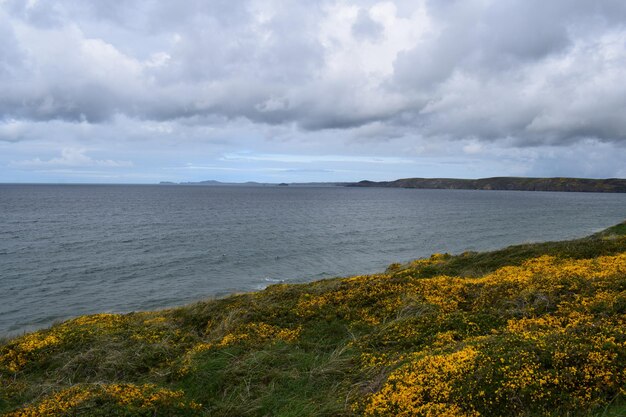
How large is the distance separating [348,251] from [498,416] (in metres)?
42.3

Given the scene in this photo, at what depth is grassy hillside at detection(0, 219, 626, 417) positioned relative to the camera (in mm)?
8141

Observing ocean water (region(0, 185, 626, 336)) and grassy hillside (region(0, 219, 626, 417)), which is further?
ocean water (region(0, 185, 626, 336))

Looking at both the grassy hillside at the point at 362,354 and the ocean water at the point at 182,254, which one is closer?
the grassy hillside at the point at 362,354

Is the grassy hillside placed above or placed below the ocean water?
above

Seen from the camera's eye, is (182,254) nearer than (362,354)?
No

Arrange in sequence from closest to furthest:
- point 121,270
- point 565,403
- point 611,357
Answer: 1. point 565,403
2. point 611,357
3. point 121,270

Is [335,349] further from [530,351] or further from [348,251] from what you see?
[348,251]

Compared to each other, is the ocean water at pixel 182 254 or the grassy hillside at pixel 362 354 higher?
the grassy hillside at pixel 362 354

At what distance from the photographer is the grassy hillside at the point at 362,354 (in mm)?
8141

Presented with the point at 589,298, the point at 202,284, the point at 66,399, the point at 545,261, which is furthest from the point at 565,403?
the point at 202,284

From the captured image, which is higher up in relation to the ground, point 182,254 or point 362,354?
point 362,354

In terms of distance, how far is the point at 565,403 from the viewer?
756cm

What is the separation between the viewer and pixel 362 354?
11102mm

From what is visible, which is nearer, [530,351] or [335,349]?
[530,351]
